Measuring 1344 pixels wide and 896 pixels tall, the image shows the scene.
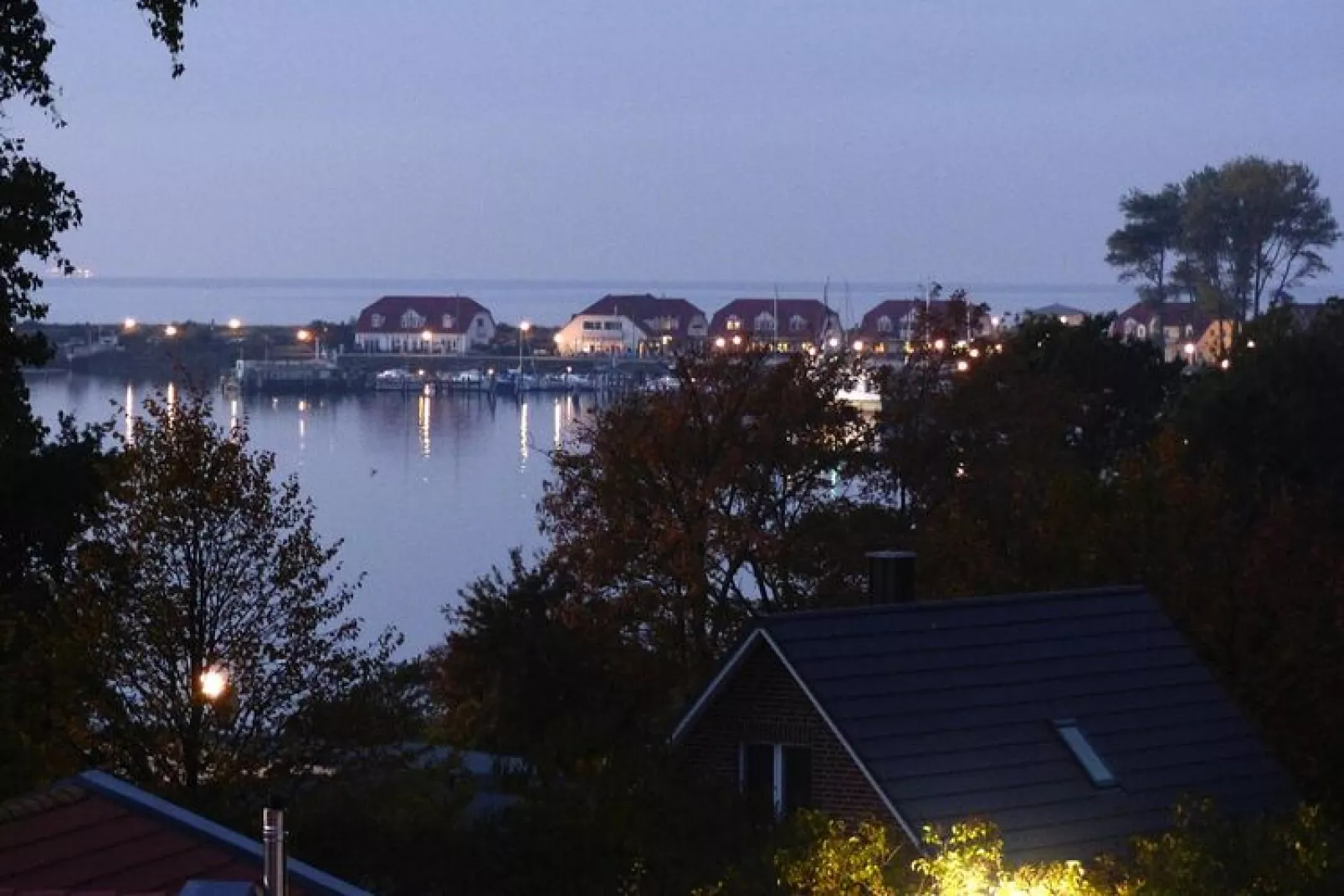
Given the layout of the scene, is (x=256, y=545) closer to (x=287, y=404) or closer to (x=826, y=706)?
(x=826, y=706)

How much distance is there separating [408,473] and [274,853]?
10365cm

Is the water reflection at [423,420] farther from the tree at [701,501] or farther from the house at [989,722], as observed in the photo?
the house at [989,722]

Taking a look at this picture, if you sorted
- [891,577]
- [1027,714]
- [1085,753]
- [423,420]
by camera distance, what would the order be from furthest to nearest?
[423,420]
[891,577]
[1027,714]
[1085,753]

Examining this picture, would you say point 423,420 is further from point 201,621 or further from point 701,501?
point 201,621

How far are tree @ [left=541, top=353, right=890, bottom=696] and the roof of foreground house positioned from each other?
11215 millimetres

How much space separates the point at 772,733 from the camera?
22.9m

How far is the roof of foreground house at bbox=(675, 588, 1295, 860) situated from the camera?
21.3 metres

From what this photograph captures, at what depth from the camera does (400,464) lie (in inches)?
4638

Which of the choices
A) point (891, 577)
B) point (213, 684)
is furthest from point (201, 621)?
point (891, 577)

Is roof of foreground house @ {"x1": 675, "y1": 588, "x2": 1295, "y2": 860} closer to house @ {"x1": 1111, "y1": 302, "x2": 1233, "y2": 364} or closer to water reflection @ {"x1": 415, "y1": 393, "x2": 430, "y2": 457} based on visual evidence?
house @ {"x1": 1111, "y1": 302, "x2": 1233, "y2": 364}

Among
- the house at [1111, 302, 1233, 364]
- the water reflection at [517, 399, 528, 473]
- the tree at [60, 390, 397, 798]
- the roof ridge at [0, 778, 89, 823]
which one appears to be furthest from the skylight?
the house at [1111, 302, 1233, 364]

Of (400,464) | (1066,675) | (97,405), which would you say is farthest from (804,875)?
(97,405)

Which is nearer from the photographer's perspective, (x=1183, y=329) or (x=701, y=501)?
(x=701, y=501)

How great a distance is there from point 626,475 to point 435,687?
5125 mm
